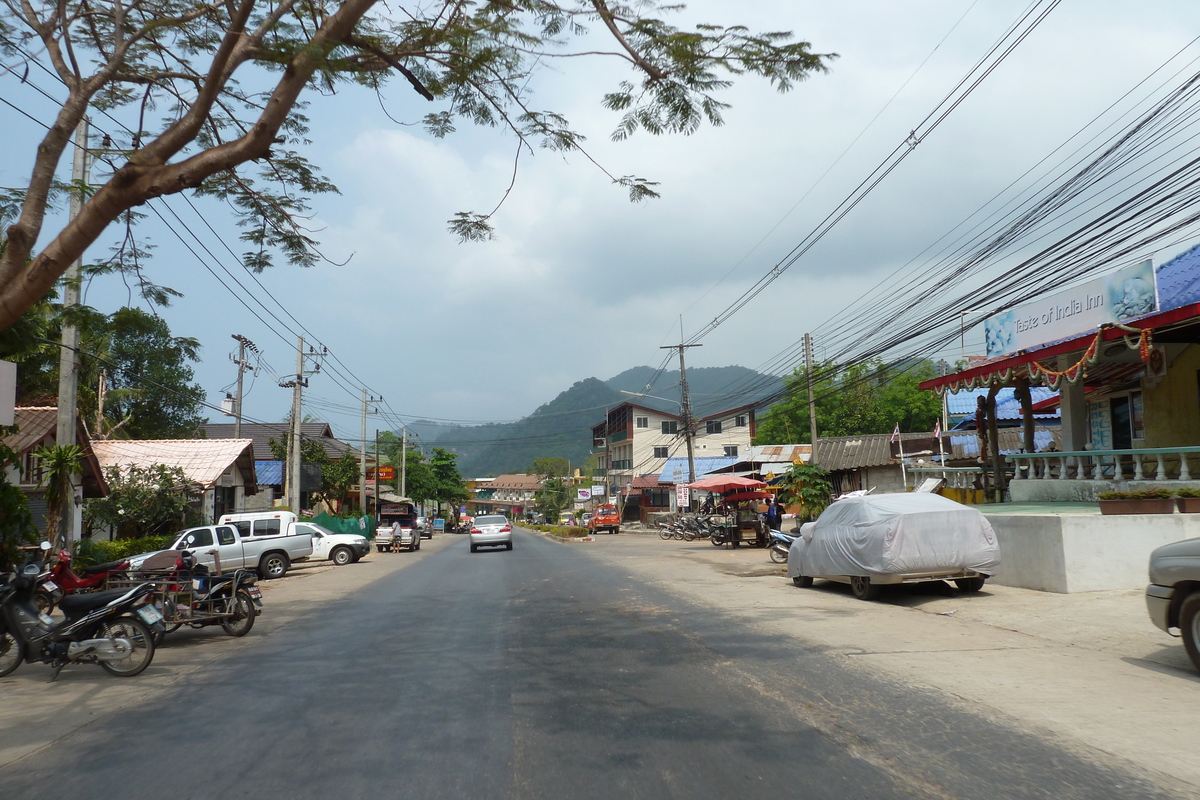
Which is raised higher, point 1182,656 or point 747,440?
point 747,440

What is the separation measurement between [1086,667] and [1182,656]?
1131 mm

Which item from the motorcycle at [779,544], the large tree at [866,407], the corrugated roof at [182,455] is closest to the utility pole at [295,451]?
the corrugated roof at [182,455]

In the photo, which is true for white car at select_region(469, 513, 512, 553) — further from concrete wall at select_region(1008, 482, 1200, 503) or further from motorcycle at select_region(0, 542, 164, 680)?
motorcycle at select_region(0, 542, 164, 680)

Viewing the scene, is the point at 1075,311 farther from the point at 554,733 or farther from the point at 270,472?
the point at 270,472

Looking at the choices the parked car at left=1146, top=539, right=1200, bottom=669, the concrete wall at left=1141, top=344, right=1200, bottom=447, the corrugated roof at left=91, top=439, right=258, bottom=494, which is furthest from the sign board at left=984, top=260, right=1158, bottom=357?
the corrugated roof at left=91, top=439, right=258, bottom=494

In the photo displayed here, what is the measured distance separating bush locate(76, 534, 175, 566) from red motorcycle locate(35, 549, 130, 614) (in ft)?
22.5

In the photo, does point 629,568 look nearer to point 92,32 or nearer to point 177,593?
point 177,593

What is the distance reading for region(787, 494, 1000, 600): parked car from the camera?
12.4 meters

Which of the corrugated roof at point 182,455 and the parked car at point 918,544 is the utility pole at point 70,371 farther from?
the parked car at point 918,544

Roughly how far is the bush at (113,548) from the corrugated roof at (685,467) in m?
39.9

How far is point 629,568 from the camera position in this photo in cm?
2152

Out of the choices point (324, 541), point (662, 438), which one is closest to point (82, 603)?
point (324, 541)

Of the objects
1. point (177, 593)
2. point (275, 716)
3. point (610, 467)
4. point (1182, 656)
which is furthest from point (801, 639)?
point (610, 467)

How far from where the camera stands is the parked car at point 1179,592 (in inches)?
286
